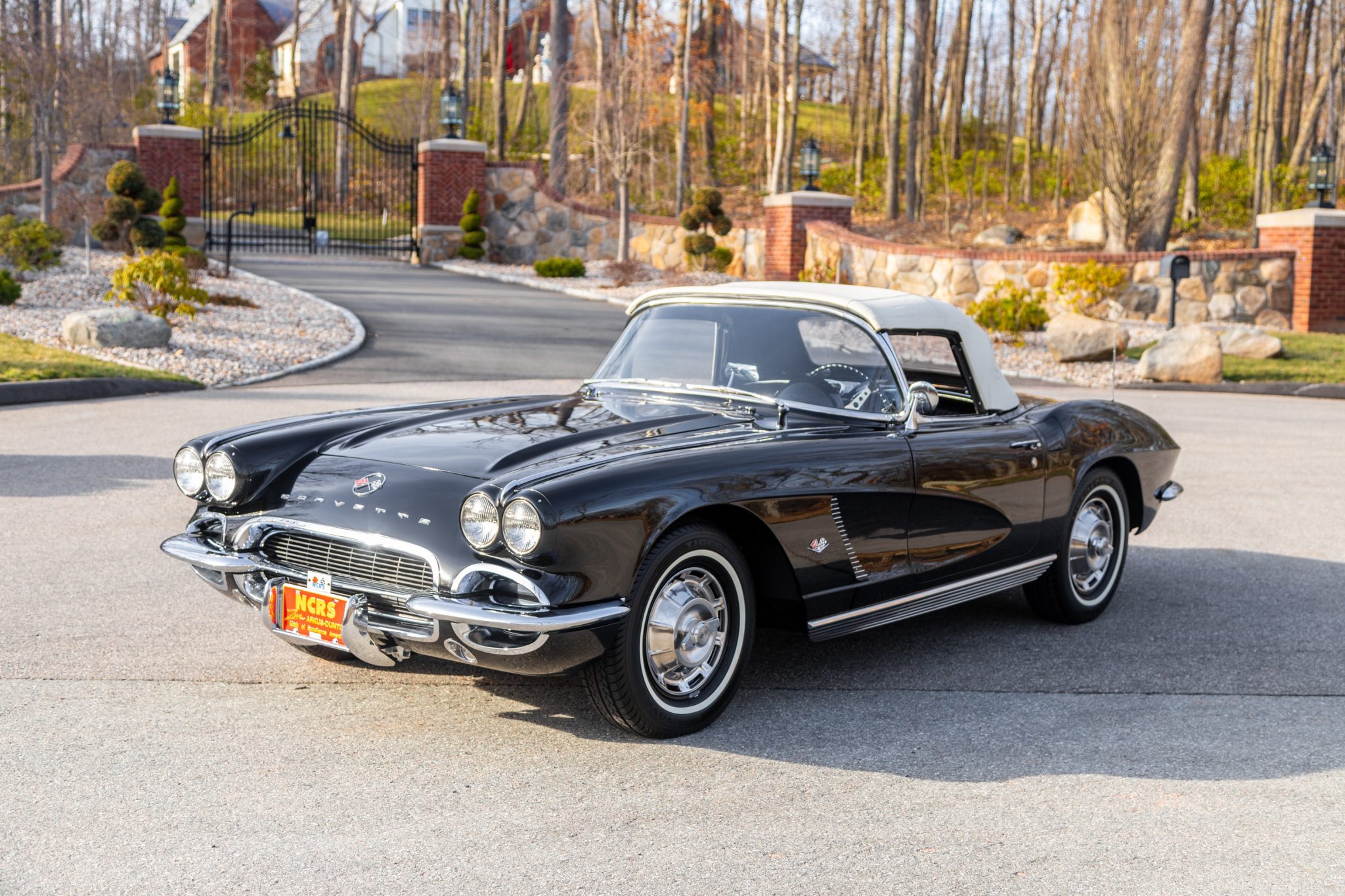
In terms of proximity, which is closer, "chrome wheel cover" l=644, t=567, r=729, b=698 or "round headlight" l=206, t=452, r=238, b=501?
"chrome wheel cover" l=644, t=567, r=729, b=698

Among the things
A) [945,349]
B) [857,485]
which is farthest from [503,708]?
[945,349]

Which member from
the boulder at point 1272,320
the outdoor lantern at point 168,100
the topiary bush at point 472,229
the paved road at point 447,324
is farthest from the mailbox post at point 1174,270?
the outdoor lantern at point 168,100

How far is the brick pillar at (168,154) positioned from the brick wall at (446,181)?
4843 millimetres

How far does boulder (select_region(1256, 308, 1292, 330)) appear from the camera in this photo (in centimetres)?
2111

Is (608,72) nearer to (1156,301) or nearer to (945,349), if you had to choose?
(1156,301)

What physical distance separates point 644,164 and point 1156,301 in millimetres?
22741

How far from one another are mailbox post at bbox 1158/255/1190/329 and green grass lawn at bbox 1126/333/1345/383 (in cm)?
90

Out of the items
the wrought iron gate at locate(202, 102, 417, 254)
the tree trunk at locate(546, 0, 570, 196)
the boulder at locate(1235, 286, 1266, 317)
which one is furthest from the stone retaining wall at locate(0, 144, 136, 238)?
the boulder at locate(1235, 286, 1266, 317)

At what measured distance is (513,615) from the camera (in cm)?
379

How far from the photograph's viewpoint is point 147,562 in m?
6.34

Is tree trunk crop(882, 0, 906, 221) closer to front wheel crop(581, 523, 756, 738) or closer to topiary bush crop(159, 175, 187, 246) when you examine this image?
topiary bush crop(159, 175, 187, 246)

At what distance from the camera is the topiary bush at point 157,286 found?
51.8 feet

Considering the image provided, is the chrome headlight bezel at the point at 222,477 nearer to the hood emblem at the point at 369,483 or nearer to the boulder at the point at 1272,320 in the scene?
the hood emblem at the point at 369,483

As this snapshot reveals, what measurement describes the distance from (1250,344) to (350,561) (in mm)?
16427
